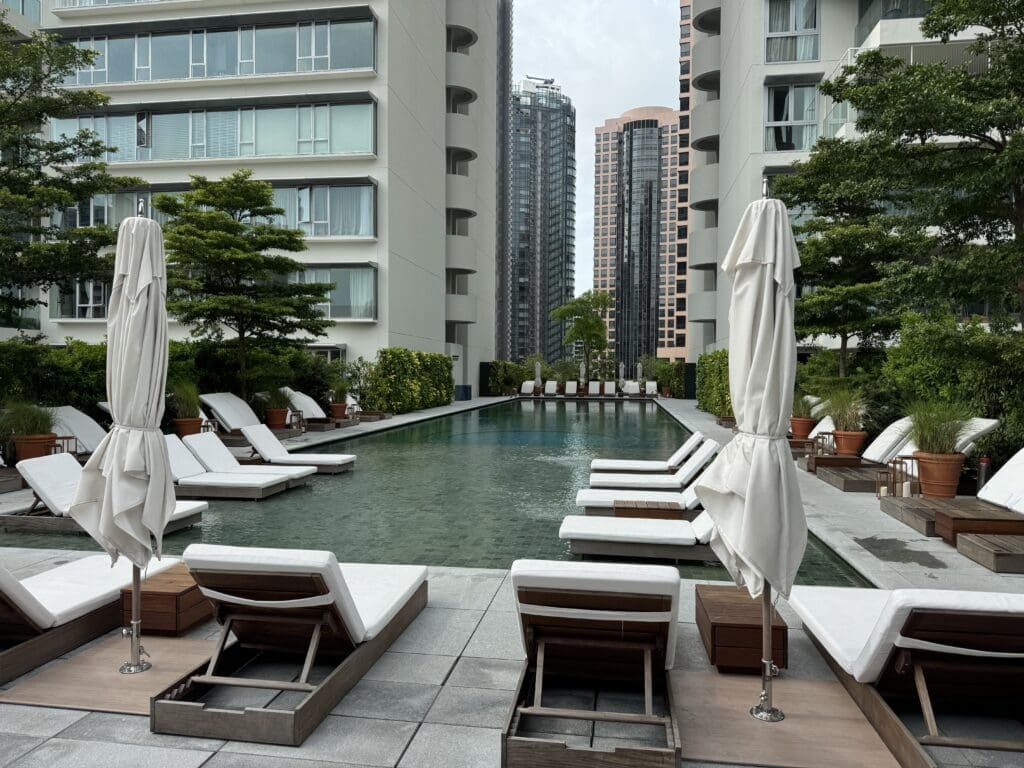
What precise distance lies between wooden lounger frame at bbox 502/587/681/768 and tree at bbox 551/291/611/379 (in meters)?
42.6

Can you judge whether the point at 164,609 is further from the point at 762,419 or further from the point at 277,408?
the point at 277,408

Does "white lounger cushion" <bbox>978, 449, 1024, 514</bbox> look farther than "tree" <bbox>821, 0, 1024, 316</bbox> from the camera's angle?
No

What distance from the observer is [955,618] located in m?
3.05

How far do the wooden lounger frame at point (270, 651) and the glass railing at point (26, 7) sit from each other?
3086 centimetres

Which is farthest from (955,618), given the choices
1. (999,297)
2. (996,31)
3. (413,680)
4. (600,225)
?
(600,225)

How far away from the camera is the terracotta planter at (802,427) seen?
14273 mm

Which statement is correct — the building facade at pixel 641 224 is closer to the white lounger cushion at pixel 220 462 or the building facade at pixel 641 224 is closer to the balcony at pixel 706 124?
the balcony at pixel 706 124

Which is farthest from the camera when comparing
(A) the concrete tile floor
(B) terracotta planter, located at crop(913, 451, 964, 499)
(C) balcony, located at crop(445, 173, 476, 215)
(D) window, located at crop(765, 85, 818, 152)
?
(C) balcony, located at crop(445, 173, 476, 215)

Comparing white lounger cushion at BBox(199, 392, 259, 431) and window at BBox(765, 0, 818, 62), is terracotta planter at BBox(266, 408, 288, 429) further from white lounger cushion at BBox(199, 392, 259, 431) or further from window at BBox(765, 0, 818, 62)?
window at BBox(765, 0, 818, 62)

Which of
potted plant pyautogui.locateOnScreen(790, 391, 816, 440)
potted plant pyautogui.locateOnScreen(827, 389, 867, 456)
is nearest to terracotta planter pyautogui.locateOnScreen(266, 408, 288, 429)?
potted plant pyautogui.locateOnScreen(790, 391, 816, 440)

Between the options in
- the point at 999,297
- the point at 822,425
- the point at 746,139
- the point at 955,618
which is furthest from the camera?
the point at 746,139

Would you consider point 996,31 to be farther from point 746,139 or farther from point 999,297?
point 746,139

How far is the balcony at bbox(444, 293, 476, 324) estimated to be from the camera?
3469 cm

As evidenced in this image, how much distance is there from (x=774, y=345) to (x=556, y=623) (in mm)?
1718
